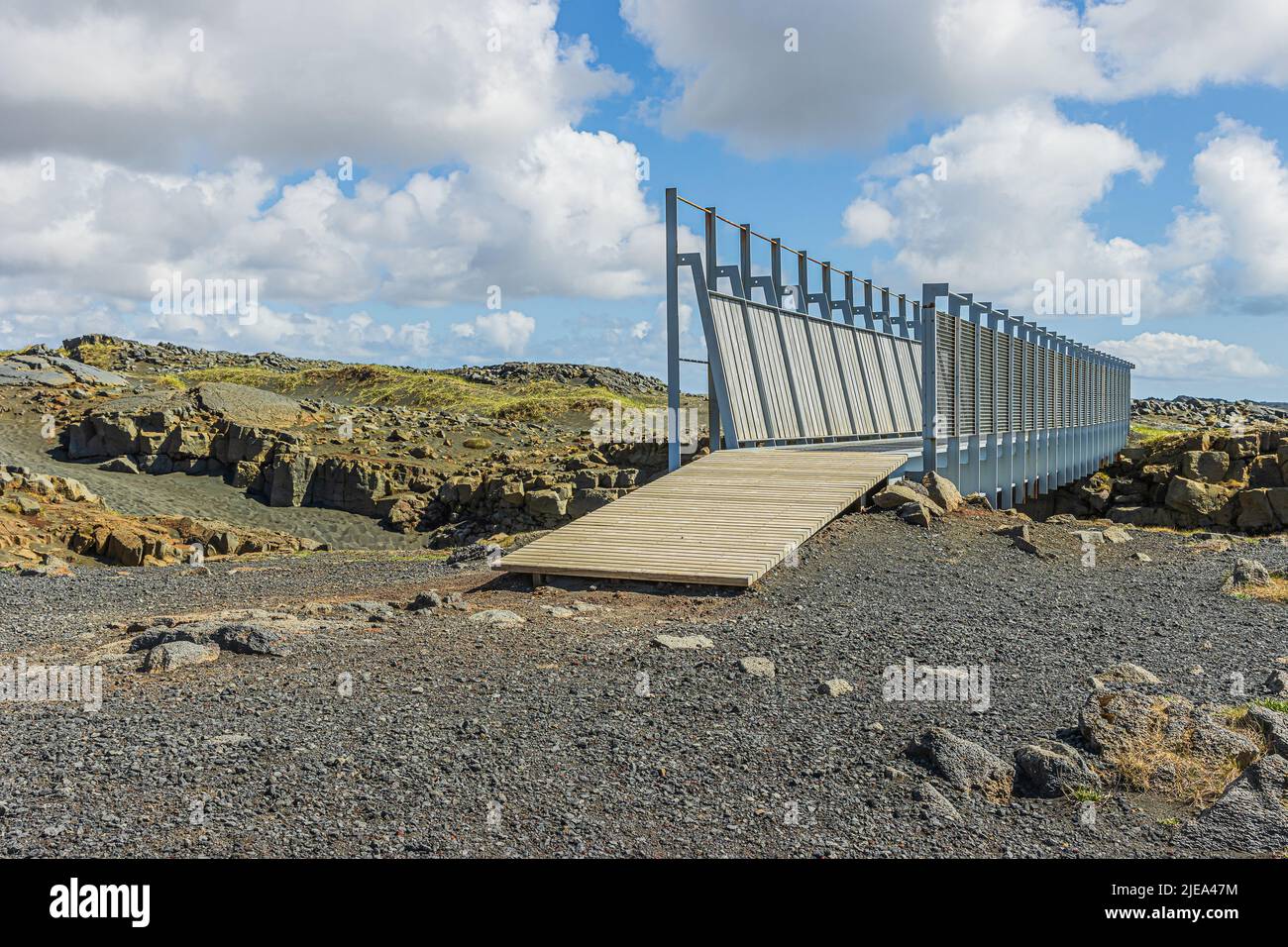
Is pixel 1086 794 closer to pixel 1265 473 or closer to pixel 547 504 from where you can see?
pixel 547 504

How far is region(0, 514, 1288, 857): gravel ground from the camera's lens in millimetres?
4746

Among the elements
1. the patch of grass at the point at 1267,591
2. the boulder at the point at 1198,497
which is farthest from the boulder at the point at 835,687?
the boulder at the point at 1198,497

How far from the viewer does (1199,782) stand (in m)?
5.26

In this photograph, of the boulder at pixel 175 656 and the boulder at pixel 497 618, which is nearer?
the boulder at pixel 175 656

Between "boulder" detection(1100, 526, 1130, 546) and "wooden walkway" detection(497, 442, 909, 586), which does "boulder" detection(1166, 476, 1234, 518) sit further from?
"wooden walkway" detection(497, 442, 909, 586)

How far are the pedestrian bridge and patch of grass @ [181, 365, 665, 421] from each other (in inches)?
1110

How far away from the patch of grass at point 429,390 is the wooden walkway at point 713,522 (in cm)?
3598

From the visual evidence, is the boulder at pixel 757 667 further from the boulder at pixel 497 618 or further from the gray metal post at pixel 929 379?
the gray metal post at pixel 929 379

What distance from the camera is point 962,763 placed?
540cm

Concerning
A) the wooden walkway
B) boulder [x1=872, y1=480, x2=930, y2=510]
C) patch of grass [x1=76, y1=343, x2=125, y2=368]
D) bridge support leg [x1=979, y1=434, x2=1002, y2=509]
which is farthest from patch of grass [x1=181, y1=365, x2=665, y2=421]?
boulder [x1=872, y1=480, x2=930, y2=510]

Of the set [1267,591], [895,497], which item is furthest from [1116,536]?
[1267,591]

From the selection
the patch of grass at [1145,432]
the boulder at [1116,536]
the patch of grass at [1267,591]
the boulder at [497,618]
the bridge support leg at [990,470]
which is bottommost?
the boulder at [497,618]

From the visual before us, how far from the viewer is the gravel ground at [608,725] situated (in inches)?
187

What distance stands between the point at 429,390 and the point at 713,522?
5681 centimetres
